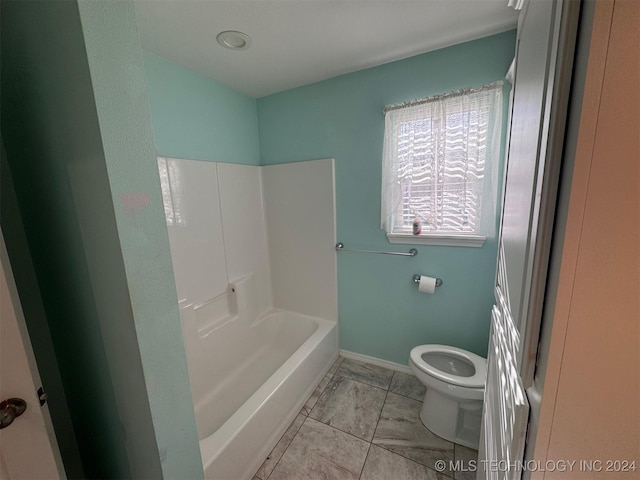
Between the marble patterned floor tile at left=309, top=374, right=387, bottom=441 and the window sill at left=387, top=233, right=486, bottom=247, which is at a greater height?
the window sill at left=387, top=233, right=486, bottom=247

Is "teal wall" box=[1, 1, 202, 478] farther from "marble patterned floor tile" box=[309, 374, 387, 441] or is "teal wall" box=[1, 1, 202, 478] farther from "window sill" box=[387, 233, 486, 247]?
"window sill" box=[387, 233, 486, 247]

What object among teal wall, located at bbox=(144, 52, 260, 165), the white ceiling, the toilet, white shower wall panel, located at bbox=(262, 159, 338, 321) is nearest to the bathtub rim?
white shower wall panel, located at bbox=(262, 159, 338, 321)

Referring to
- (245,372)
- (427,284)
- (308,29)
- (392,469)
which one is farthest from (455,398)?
(308,29)

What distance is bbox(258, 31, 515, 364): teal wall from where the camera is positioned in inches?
66.8

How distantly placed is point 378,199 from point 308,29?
116cm

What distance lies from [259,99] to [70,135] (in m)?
1.90

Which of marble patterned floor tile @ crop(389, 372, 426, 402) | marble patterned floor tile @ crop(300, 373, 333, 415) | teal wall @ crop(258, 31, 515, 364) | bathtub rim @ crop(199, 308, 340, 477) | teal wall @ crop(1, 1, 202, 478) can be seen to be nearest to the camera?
teal wall @ crop(1, 1, 202, 478)

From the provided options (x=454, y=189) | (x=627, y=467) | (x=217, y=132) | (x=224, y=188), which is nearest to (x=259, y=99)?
(x=217, y=132)

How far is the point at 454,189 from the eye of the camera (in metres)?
1.74

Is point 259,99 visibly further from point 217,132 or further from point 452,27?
point 452,27

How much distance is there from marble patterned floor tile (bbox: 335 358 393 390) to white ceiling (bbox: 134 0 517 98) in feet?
7.94

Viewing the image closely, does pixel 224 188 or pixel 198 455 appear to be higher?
pixel 224 188

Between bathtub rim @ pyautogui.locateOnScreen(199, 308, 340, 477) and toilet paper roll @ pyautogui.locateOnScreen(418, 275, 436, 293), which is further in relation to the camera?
toilet paper roll @ pyautogui.locateOnScreen(418, 275, 436, 293)

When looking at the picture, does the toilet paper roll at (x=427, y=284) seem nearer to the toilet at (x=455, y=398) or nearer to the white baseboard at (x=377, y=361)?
the toilet at (x=455, y=398)
